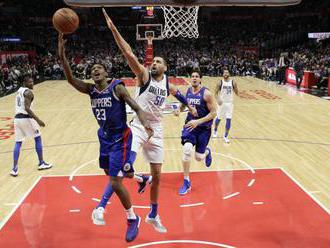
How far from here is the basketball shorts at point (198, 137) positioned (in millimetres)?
5930

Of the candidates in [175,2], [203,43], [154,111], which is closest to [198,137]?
[154,111]

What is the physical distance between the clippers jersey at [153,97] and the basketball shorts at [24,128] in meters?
2.96

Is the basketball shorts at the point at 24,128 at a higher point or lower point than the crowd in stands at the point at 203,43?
lower

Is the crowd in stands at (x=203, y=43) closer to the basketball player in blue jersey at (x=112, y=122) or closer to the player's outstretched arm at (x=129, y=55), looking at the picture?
the player's outstretched arm at (x=129, y=55)

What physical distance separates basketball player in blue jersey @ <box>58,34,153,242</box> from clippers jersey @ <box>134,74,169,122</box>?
2.08ft

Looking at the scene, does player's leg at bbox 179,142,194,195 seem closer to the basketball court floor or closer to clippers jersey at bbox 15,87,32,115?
the basketball court floor

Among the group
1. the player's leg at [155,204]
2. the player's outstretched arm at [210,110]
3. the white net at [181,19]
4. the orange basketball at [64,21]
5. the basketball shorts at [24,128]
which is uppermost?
the white net at [181,19]

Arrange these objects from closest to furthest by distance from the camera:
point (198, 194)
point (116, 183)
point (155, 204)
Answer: point (116, 183) → point (155, 204) → point (198, 194)

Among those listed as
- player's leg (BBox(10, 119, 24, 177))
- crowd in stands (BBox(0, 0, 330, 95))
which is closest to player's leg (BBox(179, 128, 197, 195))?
player's leg (BBox(10, 119, 24, 177))

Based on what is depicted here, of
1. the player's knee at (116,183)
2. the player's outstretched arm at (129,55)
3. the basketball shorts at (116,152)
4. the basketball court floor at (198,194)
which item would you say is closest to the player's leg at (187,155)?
the basketball court floor at (198,194)

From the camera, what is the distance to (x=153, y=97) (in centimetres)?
454

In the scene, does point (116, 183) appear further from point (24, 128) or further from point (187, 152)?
point (24, 128)

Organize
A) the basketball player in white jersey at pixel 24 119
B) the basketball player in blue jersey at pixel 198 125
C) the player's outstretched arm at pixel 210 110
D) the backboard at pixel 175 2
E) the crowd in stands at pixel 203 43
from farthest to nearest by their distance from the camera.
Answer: the crowd in stands at pixel 203 43, the basketball player in white jersey at pixel 24 119, the basketball player in blue jersey at pixel 198 125, the backboard at pixel 175 2, the player's outstretched arm at pixel 210 110

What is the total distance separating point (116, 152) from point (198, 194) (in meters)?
2.16
